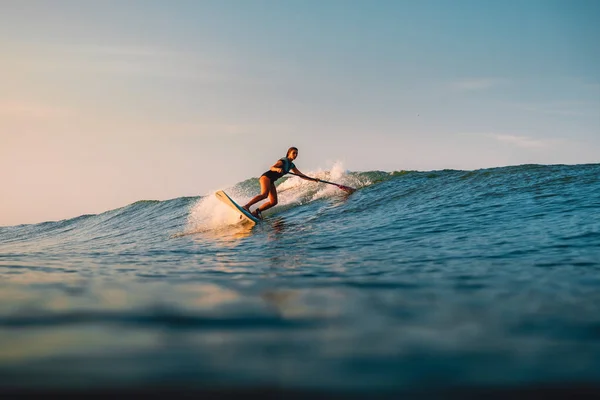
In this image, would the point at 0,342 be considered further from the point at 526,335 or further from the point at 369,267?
the point at 369,267

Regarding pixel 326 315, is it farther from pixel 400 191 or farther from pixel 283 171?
pixel 400 191

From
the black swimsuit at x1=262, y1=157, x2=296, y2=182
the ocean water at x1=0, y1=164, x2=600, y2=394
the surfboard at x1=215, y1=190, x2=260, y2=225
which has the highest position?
the black swimsuit at x1=262, y1=157, x2=296, y2=182

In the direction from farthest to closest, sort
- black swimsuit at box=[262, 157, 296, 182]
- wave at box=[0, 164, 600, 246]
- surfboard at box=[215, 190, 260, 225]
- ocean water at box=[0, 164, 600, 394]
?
black swimsuit at box=[262, 157, 296, 182], surfboard at box=[215, 190, 260, 225], wave at box=[0, 164, 600, 246], ocean water at box=[0, 164, 600, 394]

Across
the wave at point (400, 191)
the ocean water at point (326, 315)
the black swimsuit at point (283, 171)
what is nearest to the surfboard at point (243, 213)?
the wave at point (400, 191)

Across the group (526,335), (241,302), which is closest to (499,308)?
(526,335)

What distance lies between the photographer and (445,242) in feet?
20.4

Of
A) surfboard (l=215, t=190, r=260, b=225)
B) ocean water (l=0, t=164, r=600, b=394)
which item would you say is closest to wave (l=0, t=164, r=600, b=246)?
surfboard (l=215, t=190, r=260, b=225)

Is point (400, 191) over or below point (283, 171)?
below

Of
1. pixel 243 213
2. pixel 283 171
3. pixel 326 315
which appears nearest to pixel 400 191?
pixel 283 171

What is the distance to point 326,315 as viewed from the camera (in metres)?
2.76

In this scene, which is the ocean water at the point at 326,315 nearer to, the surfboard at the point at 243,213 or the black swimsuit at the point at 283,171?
the surfboard at the point at 243,213

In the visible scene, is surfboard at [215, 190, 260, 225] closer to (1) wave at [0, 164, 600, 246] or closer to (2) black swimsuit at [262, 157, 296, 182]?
(1) wave at [0, 164, 600, 246]

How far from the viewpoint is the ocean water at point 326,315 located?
1.83 meters

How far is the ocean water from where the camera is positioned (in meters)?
1.83
